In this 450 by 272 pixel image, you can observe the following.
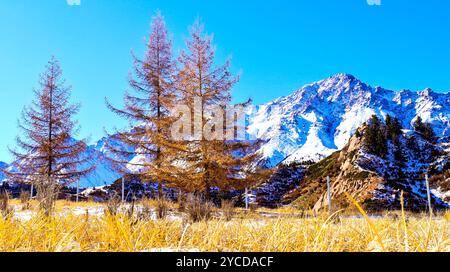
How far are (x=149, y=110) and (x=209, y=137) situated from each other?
429 cm

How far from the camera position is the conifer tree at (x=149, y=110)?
47.7ft

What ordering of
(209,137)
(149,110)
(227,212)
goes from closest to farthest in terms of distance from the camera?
(227,212) → (209,137) → (149,110)

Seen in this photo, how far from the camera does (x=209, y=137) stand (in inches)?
506

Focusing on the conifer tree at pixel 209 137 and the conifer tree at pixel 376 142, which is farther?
the conifer tree at pixel 376 142

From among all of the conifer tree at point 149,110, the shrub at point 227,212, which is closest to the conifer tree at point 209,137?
the conifer tree at point 149,110

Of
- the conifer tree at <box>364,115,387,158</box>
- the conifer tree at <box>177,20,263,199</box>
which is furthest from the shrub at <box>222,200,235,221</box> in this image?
the conifer tree at <box>364,115,387,158</box>

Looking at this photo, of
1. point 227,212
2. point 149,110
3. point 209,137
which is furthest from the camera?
point 149,110

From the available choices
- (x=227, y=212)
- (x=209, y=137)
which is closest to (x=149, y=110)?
(x=209, y=137)

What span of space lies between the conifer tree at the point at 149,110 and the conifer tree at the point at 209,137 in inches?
43.0

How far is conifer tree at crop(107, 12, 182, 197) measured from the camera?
1455 centimetres

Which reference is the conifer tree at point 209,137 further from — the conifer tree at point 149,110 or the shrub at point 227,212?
the shrub at point 227,212

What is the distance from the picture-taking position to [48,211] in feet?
13.8

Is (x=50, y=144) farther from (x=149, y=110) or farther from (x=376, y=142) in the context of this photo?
(x=376, y=142)

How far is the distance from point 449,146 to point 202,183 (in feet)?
48.9
